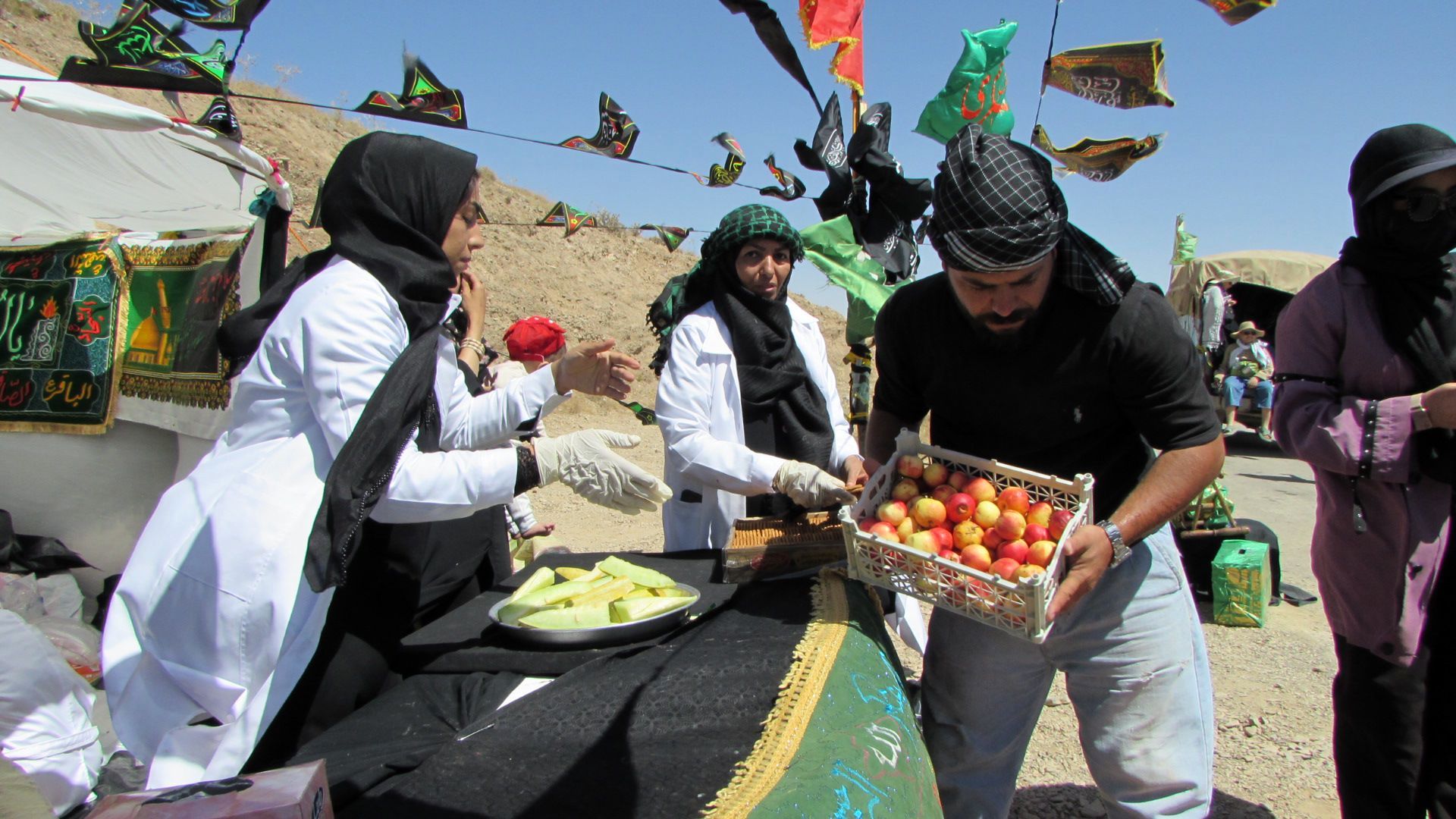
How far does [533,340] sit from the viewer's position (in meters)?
5.13

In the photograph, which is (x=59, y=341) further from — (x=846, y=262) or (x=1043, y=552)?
(x=1043, y=552)

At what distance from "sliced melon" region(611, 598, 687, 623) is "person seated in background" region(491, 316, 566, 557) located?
258cm

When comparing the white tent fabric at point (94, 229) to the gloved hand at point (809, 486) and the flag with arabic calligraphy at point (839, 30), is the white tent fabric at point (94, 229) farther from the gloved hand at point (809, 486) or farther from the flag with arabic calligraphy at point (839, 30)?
the gloved hand at point (809, 486)

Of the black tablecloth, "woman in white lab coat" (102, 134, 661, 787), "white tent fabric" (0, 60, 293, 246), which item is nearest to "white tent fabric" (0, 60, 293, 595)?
"white tent fabric" (0, 60, 293, 246)

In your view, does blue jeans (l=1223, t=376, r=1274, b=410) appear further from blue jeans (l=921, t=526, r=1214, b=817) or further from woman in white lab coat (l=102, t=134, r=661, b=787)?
woman in white lab coat (l=102, t=134, r=661, b=787)

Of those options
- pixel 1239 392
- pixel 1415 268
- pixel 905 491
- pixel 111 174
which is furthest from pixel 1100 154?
pixel 1239 392

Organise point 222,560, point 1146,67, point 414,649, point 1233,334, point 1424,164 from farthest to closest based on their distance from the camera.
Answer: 1. point 1233,334
2. point 1146,67
3. point 1424,164
4. point 414,649
5. point 222,560

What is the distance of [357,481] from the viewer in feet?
5.55

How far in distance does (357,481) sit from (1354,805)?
2707mm

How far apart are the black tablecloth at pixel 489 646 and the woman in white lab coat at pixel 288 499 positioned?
0.30 meters

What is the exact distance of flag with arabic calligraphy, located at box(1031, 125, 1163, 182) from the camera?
122 inches

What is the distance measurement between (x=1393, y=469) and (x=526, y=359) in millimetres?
4147

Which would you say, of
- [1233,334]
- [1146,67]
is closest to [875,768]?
[1146,67]

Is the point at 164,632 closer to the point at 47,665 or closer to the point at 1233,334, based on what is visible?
the point at 47,665
